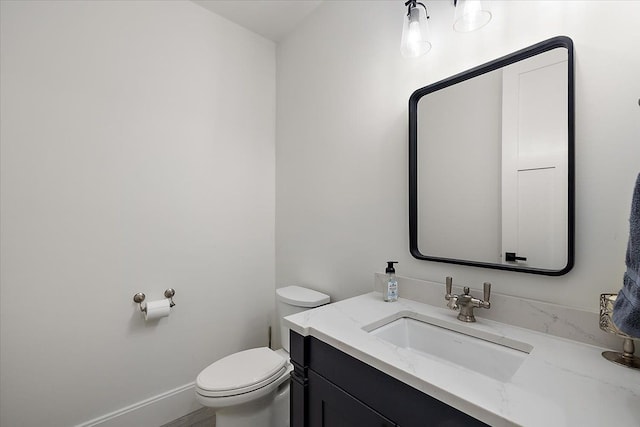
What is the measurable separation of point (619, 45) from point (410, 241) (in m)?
0.90

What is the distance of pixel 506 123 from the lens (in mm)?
1042

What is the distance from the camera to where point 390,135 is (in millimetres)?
1423

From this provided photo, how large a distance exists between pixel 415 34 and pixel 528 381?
121 cm

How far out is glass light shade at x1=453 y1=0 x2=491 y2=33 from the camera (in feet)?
3.28

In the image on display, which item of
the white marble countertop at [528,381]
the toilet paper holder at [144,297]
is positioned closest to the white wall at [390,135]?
the white marble countertop at [528,381]

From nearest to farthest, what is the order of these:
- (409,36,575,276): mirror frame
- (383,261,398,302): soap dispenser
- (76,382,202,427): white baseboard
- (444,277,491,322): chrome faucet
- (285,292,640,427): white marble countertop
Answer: (285,292,640,427): white marble countertop, (409,36,575,276): mirror frame, (444,277,491,322): chrome faucet, (383,261,398,302): soap dispenser, (76,382,202,427): white baseboard

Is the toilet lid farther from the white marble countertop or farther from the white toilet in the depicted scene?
the white marble countertop

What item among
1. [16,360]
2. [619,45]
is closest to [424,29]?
[619,45]

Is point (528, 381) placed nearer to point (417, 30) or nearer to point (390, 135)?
point (390, 135)

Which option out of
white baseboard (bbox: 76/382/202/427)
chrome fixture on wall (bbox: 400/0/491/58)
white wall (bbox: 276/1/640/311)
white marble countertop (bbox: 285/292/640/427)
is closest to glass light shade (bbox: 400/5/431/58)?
chrome fixture on wall (bbox: 400/0/491/58)

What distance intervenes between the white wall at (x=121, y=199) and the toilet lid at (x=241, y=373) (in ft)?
Answer: 1.70

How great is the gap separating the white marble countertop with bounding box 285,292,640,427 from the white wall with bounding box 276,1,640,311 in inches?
7.7

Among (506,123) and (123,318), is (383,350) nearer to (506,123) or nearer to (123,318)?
(506,123)

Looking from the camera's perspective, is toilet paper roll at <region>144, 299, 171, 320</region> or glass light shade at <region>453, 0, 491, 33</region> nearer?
glass light shade at <region>453, 0, 491, 33</region>
